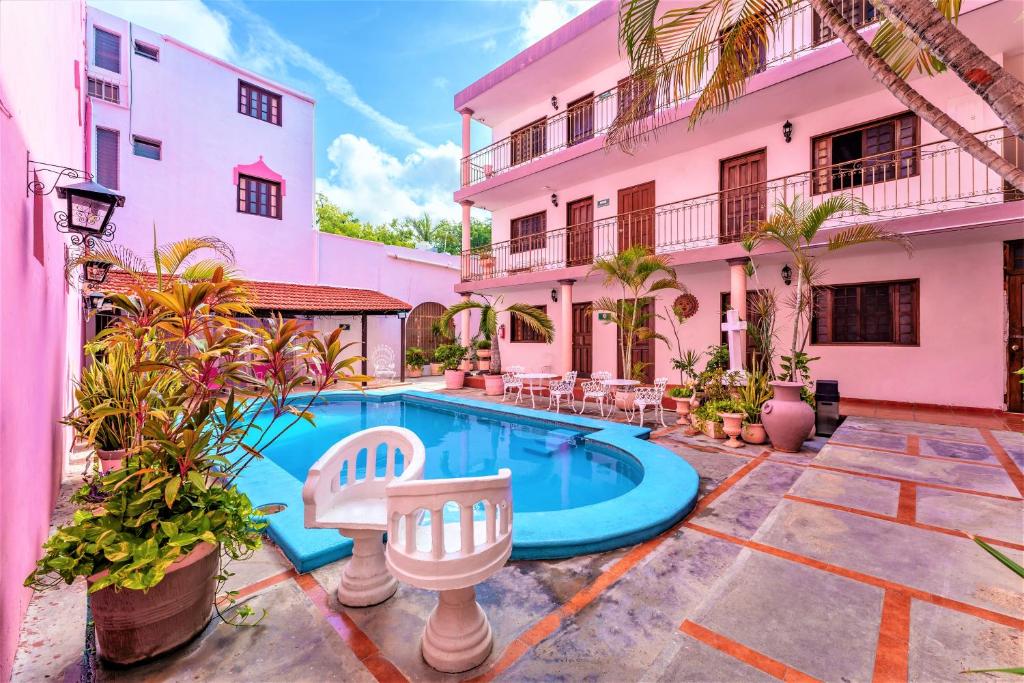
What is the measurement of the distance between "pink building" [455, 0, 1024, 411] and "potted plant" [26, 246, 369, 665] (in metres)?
3.83

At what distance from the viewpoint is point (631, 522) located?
3.45 meters

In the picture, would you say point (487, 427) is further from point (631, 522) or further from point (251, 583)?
point (251, 583)

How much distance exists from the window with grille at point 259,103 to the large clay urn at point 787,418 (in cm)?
1667

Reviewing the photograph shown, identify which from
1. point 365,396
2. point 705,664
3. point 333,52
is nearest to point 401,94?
point 333,52

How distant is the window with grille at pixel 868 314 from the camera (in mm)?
7988

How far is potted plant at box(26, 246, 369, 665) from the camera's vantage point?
1.95 m

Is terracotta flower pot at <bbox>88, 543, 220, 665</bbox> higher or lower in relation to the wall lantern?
lower

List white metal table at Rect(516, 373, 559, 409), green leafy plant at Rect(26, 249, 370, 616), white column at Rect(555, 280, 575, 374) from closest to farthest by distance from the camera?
green leafy plant at Rect(26, 249, 370, 616) < white metal table at Rect(516, 373, 559, 409) < white column at Rect(555, 280, 575, 374)

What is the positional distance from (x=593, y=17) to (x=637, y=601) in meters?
11.7

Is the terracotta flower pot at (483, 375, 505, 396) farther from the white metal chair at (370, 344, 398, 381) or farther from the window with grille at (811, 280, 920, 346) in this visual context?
the window with grille at (811, 280, 920, 346)

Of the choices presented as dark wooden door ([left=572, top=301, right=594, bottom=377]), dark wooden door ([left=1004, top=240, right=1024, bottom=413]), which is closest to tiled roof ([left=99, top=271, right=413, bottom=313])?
dark wooden door ([left=572, top=301, right=594, bottom=377])

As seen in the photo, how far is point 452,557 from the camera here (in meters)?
1.99

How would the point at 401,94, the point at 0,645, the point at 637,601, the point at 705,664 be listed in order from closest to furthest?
the point at 0,645 < the point at 705,664 < the point at 637,601 < the point at 401,94

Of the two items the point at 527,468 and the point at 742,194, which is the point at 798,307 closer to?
the point at 742,194
